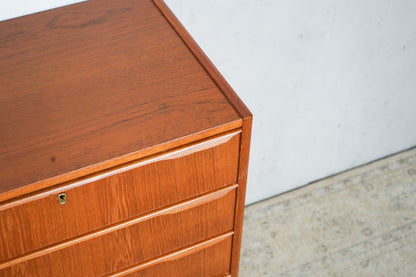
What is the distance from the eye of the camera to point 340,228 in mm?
2125

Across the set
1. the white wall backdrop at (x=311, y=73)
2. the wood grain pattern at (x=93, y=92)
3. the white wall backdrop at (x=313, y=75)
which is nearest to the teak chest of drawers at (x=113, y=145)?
the wood grain pattern at (x=93, y=92)

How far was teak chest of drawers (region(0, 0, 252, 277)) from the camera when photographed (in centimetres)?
96

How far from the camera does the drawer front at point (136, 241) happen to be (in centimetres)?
105

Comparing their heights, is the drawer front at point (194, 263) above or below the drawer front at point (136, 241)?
below

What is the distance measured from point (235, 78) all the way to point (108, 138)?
0.85 m

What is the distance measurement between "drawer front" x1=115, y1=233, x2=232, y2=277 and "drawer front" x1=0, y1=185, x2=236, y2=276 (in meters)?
0.02

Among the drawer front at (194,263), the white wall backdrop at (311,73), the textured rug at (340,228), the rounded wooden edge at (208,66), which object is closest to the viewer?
the rounded wooden edge at (208,66)

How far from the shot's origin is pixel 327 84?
1.96 m

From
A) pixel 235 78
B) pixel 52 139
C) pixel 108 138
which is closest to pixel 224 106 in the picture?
pixel 108 138

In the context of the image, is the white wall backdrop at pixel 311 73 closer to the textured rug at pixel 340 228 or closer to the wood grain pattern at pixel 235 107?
the textured rug at pixel 340 228

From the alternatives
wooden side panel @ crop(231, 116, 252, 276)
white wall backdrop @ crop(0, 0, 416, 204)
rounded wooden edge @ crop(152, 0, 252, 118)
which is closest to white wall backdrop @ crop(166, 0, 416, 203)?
white wall backdrop @ crop(0, 0, 416, 204)

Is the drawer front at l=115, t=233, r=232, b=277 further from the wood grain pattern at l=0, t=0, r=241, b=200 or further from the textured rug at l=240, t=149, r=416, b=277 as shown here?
the textured rug at l=240, t=149, r=416, b=277

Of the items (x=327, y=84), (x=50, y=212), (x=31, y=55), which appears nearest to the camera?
(x=50, y=212)

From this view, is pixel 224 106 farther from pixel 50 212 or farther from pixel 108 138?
pixel 50 212
